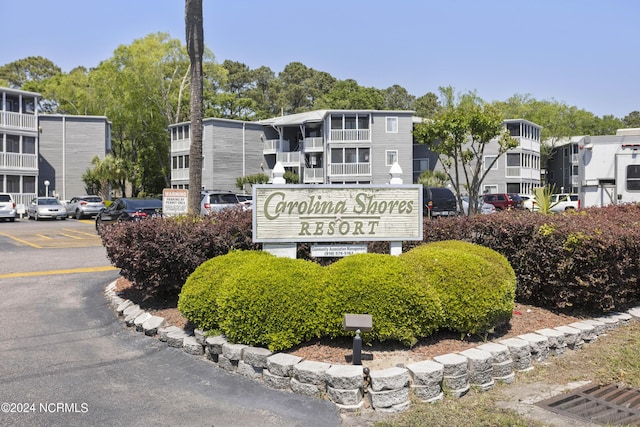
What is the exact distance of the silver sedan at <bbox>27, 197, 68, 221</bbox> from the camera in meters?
34.4

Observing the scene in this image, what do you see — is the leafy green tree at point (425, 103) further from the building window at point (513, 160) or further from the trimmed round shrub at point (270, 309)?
the trimmed round shrub at point (270, 309)

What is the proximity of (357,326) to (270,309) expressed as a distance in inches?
39.5

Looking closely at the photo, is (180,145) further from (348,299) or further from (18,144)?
(348,299)

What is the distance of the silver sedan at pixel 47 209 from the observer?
1355 inches

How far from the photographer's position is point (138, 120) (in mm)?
51500

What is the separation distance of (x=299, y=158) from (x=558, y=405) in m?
42.0

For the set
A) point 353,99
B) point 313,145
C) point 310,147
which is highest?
point 353,99

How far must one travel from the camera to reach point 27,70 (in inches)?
2680

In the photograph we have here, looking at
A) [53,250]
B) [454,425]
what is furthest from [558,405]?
[53,250]

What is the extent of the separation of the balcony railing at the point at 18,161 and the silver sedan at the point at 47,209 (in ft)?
17.4

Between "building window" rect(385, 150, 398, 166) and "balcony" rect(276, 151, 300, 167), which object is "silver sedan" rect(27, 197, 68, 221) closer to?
"balcony" rect(276, 151, 300, 167)

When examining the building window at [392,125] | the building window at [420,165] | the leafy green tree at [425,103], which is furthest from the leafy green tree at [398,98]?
the building window at [392,125]

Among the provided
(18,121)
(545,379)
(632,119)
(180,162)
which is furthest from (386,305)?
(632,119)

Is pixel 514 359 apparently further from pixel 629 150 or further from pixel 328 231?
pixel 629 150
